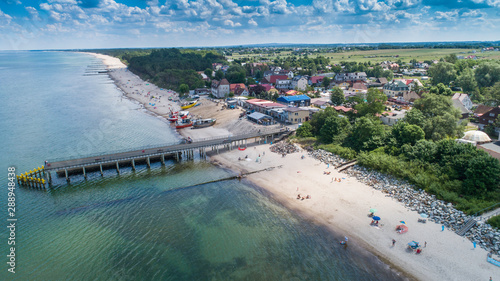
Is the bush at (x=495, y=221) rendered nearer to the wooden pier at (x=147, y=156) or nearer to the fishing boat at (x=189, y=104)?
the wooden pier at (x=147, y=156)

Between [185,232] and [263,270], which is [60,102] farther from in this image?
[263,270]

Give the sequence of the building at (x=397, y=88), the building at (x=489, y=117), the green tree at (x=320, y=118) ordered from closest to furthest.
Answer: the building at (x=489, y=117) → the green tree at (x=320, y=118) → the building at (x=397, y=88)

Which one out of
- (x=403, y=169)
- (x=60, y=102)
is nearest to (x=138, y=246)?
(x=403, y=169)

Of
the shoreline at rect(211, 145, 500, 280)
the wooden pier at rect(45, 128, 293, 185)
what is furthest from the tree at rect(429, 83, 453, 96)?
the shoreline at rect(211, 145, 500, 280)

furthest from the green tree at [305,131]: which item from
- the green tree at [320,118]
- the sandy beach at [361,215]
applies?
the sandy beach at [361,215]

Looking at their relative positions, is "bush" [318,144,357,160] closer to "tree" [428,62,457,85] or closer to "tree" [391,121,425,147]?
"tree" [391,121,425,147]

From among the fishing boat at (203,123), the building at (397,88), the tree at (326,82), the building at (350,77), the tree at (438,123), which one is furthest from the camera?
the building at (350,77)

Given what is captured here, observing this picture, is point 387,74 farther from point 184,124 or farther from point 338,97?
point 184,124

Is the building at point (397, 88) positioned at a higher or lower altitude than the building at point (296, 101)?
higher
